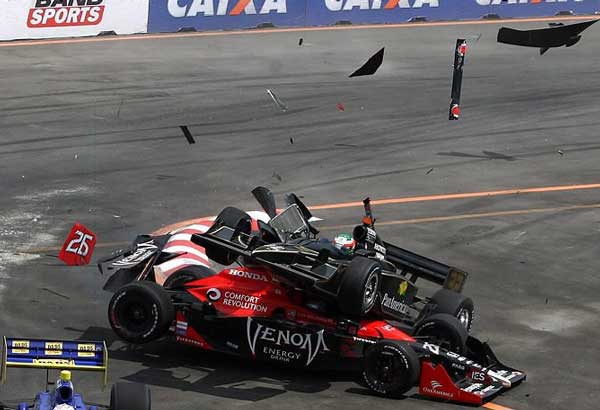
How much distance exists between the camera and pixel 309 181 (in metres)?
23.2

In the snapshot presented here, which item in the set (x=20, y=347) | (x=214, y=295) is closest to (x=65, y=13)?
(x=214, y=295)

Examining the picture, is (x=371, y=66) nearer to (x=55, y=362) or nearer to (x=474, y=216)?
(x=474, y=216)

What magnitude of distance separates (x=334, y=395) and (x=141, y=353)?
8.20ft

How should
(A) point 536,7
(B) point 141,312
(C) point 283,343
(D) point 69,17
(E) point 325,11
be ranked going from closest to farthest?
(C) point 283,343 < (B) point 141,312 < (D) point 69,17 < (E) point 325,11 < (A) point 536,7

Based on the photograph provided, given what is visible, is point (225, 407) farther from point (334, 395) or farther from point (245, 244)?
point (245, 244)

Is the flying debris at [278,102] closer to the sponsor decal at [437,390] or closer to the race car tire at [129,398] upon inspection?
the sponsor decal at [437,390]

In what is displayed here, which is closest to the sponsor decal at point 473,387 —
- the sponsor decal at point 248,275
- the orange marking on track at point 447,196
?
the sponsor decal at point 248,275

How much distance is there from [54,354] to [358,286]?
4.15 meters

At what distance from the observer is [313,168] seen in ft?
79.0

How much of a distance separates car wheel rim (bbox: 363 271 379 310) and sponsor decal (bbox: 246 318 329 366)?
0.64 meters

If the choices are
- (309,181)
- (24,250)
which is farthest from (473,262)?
(24,250)

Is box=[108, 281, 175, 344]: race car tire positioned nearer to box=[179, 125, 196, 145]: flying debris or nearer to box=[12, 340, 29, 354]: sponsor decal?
box=[12, 340, 29, 354]: sponsor decal

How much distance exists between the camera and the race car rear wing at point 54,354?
10.6 meters

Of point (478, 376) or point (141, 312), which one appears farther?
point (141, 312)
